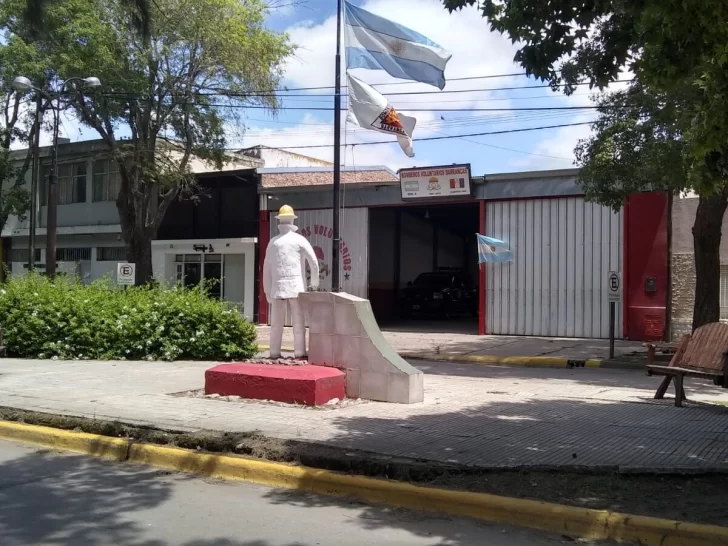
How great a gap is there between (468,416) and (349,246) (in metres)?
16.9

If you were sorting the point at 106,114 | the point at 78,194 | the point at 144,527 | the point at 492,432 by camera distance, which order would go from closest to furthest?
the point at 144,527, the point at 492,432, the point at 106,114, the point at 78,194

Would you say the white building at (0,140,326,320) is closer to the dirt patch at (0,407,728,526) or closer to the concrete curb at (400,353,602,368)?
the concrete curb at (400,353,602,368)

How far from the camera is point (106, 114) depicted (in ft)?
80.7

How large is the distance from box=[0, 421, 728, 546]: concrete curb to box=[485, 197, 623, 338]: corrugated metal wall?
16.2 m

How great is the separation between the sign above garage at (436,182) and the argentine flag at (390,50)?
10.3 m

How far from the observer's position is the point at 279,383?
9.29m

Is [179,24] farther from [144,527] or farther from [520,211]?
[144,527]

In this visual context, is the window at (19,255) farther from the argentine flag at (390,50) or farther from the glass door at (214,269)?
the argentine flag at (390,50)

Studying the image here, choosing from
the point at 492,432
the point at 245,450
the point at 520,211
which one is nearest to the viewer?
the point at 245,450

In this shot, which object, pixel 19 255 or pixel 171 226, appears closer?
pixel 171 226

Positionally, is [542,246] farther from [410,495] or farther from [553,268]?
[410,495]

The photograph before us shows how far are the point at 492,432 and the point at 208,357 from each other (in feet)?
28.4

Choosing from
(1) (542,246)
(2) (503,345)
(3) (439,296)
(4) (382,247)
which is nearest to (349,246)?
(4) (382,247)

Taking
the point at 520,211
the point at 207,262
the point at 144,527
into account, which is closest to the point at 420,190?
the point at 520,211
